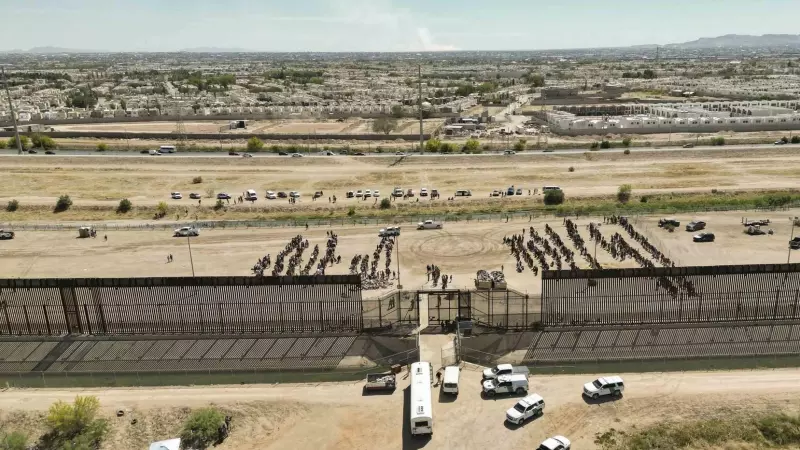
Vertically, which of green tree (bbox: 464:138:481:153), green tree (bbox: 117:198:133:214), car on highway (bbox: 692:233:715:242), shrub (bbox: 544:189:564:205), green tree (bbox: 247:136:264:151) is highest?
green tree (bbox: 247:136:264:151)

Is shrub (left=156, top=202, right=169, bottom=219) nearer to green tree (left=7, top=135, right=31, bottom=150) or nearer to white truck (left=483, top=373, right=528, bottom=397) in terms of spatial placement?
white truck (left=483, top=373, right=528, bottom=397)

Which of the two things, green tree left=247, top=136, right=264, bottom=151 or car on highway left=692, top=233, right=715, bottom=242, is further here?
green tree left=247, top=136, right=264, bottom=151

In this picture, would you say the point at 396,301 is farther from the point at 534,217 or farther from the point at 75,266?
the point at 75,266

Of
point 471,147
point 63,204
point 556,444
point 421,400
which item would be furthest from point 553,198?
point 63,204

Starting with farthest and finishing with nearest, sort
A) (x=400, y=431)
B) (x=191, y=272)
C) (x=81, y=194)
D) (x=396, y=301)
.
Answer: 1. (x=81, y=194)
2. (x=191, y=272)
3. (x=396, y=301)
4. (x=400, y=431)

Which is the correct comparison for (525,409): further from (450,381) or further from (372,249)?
(372,249)

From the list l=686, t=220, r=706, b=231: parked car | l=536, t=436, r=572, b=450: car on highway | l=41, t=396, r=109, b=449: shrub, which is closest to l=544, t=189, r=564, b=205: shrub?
l=686, t=220, r=706, b=231: parked car

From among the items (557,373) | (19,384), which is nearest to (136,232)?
(19,384)
